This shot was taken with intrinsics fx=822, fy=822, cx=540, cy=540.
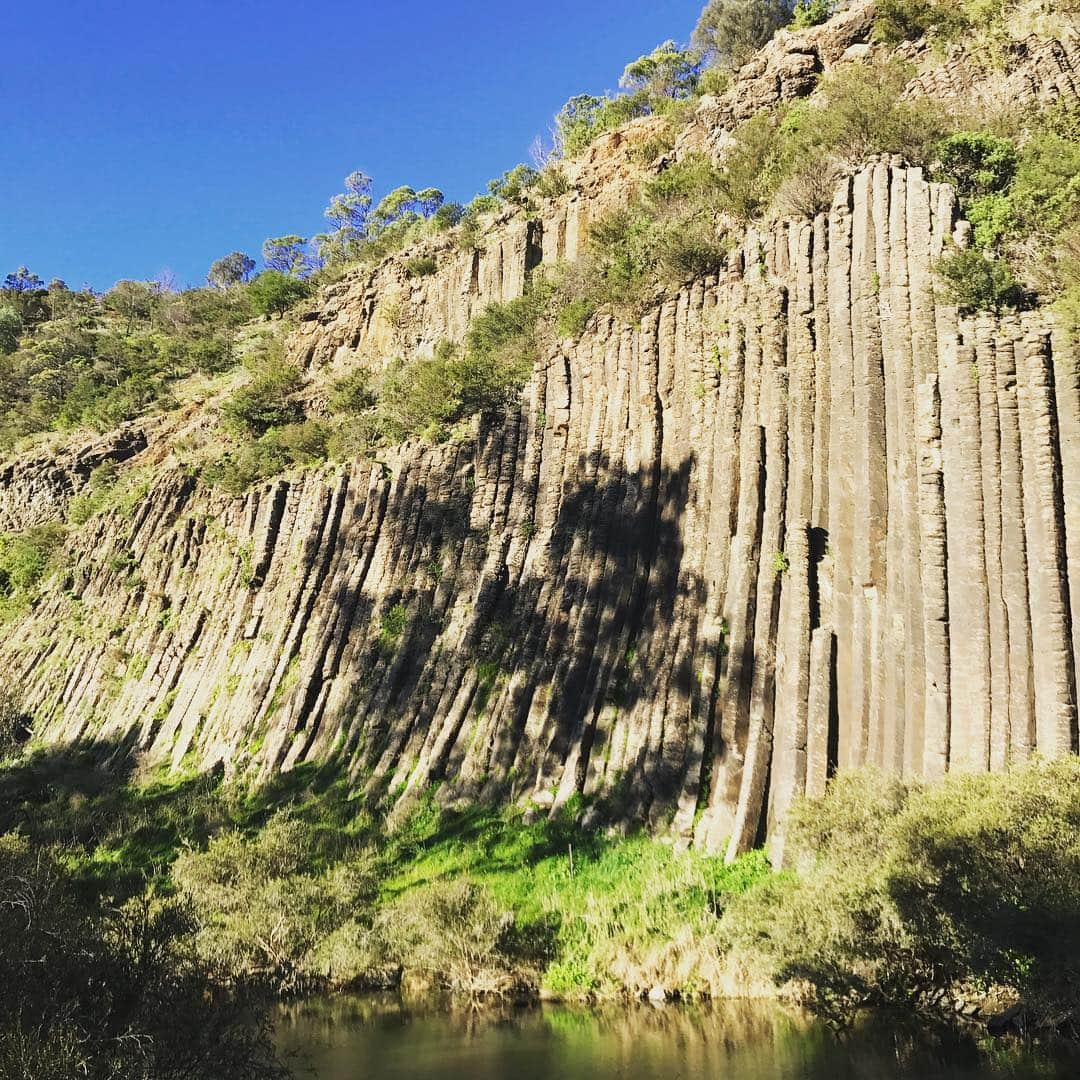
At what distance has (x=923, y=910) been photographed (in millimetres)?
9273

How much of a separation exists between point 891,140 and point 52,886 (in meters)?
20.2

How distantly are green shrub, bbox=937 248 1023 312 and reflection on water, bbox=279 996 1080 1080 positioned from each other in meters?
10.7

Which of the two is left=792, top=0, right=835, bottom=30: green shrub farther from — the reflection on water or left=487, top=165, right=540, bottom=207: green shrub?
the reflection on water

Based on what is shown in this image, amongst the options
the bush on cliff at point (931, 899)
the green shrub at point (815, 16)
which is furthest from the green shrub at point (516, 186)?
the bush on cliff at point (931, 899)

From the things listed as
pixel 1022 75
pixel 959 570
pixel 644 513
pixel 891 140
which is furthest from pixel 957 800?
pixel 1022 75

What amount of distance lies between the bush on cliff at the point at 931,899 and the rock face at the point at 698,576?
148 centimetres

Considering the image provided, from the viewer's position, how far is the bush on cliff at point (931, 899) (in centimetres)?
827

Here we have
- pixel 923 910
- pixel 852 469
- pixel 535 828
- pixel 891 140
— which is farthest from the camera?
pixel 891 140

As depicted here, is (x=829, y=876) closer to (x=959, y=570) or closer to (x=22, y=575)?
(x=959, y=570)

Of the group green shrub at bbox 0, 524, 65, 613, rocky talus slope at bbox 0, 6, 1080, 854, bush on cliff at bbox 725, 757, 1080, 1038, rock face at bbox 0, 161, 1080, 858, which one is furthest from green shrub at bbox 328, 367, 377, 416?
bush on cliff at bbox 725, 757, 1080, 1038

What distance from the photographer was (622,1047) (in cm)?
1084

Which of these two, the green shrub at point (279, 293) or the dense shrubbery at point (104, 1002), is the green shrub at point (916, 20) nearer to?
the dense shrubbery at point (104, 1002)

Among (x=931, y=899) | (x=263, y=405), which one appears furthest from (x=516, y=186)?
(x=931, y=899)

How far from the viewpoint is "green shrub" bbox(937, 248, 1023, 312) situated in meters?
13.2
